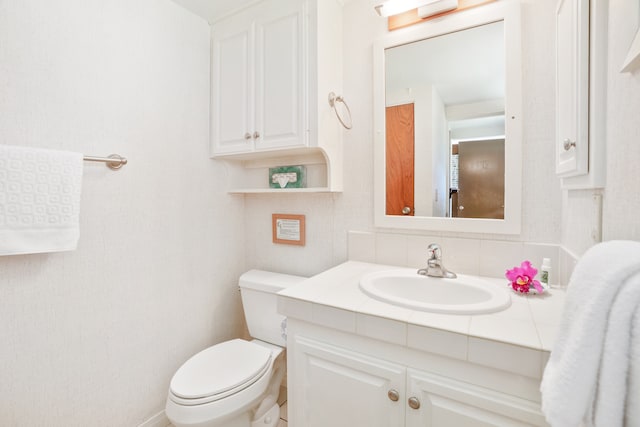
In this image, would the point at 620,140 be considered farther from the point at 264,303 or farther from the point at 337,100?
the point at 264,303

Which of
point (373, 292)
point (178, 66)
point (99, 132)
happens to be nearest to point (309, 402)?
point (373, 292)

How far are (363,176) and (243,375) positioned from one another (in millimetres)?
1100

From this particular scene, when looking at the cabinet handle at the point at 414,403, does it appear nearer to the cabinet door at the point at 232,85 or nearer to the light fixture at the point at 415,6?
the cabinet door at the point at 232,85

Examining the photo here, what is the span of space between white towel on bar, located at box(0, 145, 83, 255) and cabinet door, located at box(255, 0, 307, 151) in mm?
801

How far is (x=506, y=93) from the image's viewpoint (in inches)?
47.9

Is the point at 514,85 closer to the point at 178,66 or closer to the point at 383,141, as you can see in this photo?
the point at 383,141

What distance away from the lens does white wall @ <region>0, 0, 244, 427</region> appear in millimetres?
1068

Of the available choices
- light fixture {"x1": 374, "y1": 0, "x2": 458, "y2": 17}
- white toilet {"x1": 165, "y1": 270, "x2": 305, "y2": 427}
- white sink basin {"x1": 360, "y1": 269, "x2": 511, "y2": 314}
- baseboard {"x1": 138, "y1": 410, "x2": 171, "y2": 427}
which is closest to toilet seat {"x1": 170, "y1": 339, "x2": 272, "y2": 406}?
white toilet {"x1": 165, "y1": 270, "x2": 305, "y2": 427}

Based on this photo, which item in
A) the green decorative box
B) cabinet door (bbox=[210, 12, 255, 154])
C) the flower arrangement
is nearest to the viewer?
the flower arrangement

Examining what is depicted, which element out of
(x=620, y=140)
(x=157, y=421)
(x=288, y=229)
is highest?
(x=620, y=140)

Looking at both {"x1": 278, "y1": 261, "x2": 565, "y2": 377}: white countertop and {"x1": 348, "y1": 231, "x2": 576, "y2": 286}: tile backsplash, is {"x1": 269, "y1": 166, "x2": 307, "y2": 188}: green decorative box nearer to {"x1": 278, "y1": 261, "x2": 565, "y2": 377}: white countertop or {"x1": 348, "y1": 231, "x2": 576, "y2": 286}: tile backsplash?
{"x1": 348, "y1": 231, "x2": 576, "y2": 286}: tile backsplash

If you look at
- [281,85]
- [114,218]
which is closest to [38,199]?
[114,218]

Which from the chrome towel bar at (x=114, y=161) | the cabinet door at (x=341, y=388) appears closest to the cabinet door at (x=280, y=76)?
the chrome towel bar at (x=114, y=161)

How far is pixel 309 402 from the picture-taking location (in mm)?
1063
